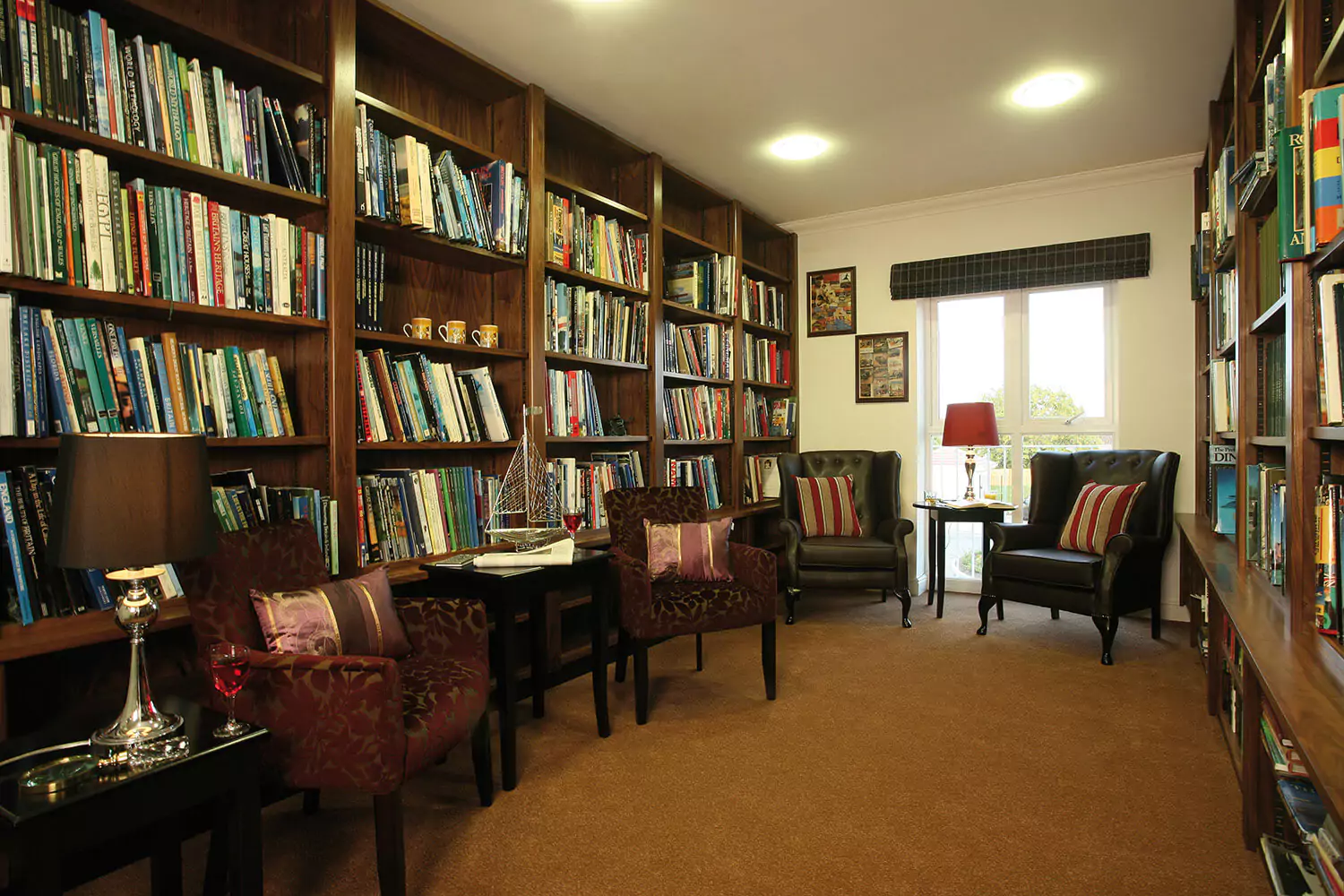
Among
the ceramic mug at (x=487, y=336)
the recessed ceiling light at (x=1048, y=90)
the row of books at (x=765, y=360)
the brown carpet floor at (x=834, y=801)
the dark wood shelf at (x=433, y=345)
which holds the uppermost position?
the recessed ceiling light at (x=1048, y=90)

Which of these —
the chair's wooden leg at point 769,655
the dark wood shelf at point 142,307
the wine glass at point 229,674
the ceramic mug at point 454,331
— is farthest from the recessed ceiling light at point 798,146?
the wine glass at point 229,674

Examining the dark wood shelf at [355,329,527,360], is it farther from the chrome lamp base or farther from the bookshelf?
the bookshelf

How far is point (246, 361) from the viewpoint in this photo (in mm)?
2293

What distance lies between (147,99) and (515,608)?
5.70ft

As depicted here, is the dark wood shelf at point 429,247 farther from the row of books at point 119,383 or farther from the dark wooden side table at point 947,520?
the dark wooden side table at point 947,520

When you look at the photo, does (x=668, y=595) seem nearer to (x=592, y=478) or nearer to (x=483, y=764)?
(x=592, y=478)

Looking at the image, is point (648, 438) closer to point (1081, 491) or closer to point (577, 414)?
point (577, 414)

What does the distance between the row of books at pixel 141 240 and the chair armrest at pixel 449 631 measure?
103cm

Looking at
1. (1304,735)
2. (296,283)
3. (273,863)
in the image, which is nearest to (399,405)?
(296,283)

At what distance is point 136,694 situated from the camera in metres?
1.45

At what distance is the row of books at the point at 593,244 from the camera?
11.0 feet

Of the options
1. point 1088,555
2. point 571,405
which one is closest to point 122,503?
point 571,405

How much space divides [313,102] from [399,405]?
3.34 feet

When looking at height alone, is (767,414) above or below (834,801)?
above
